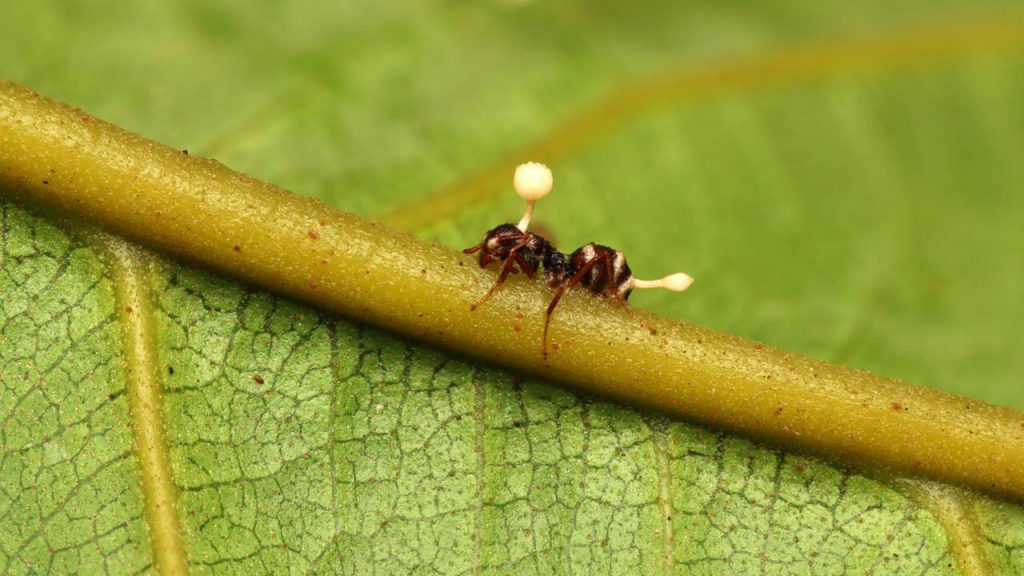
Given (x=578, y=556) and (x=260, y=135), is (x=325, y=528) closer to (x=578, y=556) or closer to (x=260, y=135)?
(x=578, y=556)

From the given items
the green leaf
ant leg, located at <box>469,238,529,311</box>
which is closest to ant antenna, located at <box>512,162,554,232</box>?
ant leg, located at <box>469,238,529,311</box>

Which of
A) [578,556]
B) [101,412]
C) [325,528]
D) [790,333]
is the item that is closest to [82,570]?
[101,412]

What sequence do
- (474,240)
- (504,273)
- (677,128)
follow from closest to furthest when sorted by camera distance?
(504,273)
(474,240)
(677,128)

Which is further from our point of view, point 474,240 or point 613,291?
point 474,240

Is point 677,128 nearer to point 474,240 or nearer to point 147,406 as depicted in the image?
point 474,240

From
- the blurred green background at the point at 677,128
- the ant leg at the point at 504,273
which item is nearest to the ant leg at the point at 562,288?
the ant leg at the point at 504,273

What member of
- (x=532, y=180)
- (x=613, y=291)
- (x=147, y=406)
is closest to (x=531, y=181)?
(x=532, y=180)
